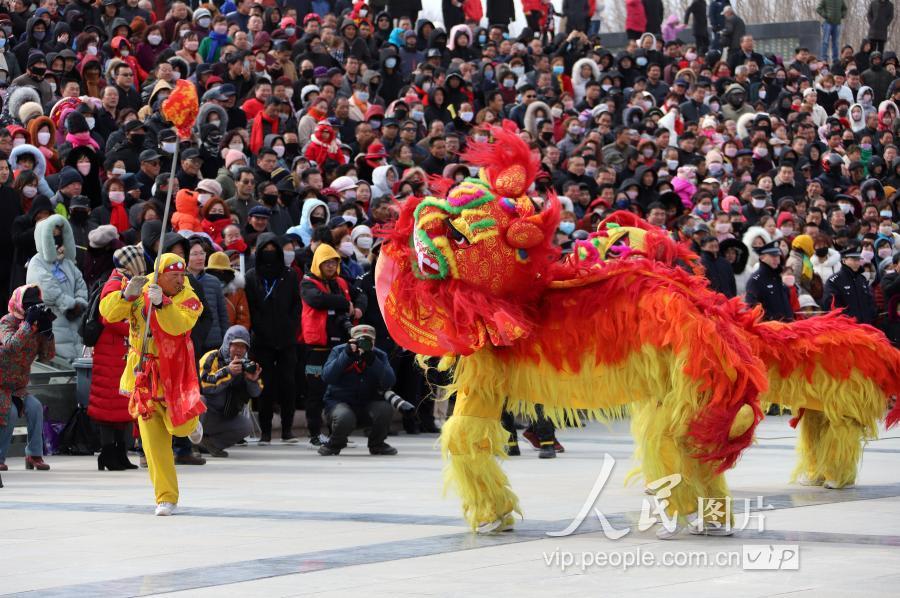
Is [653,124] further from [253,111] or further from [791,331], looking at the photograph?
[791,331]

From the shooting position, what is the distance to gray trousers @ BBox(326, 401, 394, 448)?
14.0 metres

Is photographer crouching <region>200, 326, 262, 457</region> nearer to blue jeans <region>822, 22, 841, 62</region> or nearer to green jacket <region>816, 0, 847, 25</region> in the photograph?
blue jeans <region>822, 22, 841, 62</region>

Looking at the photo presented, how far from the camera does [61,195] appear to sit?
50.1ft

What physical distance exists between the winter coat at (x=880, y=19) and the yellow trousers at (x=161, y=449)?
24.1 m

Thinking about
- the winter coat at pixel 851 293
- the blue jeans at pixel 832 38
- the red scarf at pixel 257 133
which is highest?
the blue jeans at pixel 832 38

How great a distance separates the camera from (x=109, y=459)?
12.9 m

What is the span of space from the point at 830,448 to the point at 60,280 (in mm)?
7007

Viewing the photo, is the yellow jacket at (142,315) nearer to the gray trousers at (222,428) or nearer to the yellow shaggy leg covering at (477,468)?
the yellow shaggy leg covering at (477,468)

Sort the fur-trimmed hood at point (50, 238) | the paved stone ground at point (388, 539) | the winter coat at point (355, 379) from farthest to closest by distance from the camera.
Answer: the winter coat at point (355, 379), the fur-trimmed hood at point (50, 238), the paved stone ground at point (388, 539)

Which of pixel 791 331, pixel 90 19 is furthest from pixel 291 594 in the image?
pixel 90 19

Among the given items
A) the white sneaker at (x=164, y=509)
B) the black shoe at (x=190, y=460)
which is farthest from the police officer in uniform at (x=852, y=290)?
the white sneaker at (x=164, y=509)

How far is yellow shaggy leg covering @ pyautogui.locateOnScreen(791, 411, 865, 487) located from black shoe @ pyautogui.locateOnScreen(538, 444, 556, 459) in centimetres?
296

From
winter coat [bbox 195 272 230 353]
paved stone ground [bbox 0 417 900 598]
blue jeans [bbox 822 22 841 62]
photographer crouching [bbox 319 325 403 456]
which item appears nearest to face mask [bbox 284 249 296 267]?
winter coat [bbox 195 272 230 353]

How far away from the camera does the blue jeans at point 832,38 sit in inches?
A: 1267
